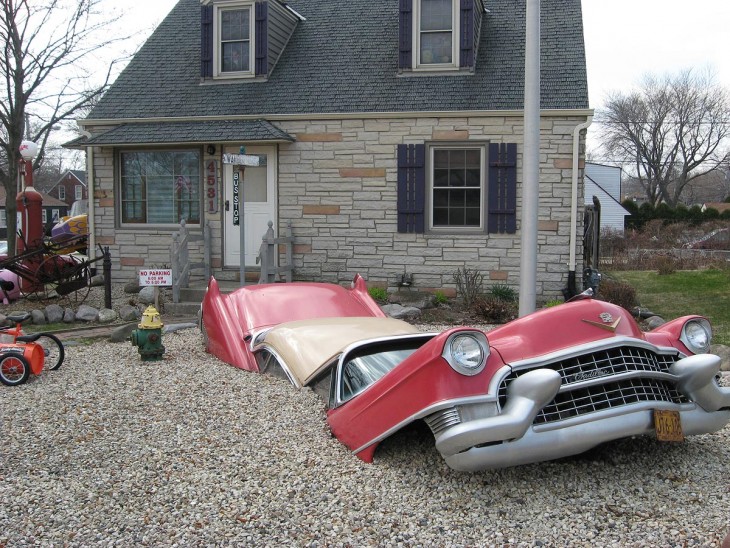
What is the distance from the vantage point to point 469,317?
11.0 meters

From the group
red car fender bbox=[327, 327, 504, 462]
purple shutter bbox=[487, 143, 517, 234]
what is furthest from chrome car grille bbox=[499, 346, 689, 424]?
purple shutter bbox=[487, 143, 517, 234]

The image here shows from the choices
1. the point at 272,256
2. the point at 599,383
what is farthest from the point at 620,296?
the point at 599,383

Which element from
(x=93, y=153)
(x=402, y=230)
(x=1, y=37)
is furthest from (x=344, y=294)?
(x=1, y=37)

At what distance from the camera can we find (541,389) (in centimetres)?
343

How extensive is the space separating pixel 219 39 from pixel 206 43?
0.27m

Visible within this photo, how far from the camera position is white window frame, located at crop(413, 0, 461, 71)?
518 inches

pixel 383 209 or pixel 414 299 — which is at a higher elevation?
pixel 383 209

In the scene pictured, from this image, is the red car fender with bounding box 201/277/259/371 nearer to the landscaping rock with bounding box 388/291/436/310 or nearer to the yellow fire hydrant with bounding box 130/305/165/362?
the yellow fire hydrant with bounding box 130/305/165/362

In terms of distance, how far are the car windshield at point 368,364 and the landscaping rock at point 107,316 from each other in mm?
7053

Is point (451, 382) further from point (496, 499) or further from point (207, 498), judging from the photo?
point (207, 498)

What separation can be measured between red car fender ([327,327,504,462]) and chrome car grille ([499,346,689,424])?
0.24m

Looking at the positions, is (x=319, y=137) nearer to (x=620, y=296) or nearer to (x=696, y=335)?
(x=620, y=296)

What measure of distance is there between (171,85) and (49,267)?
14.0 feet

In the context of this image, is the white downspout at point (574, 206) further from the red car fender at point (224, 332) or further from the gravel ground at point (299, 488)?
the gravel ground at point (299, 488)
